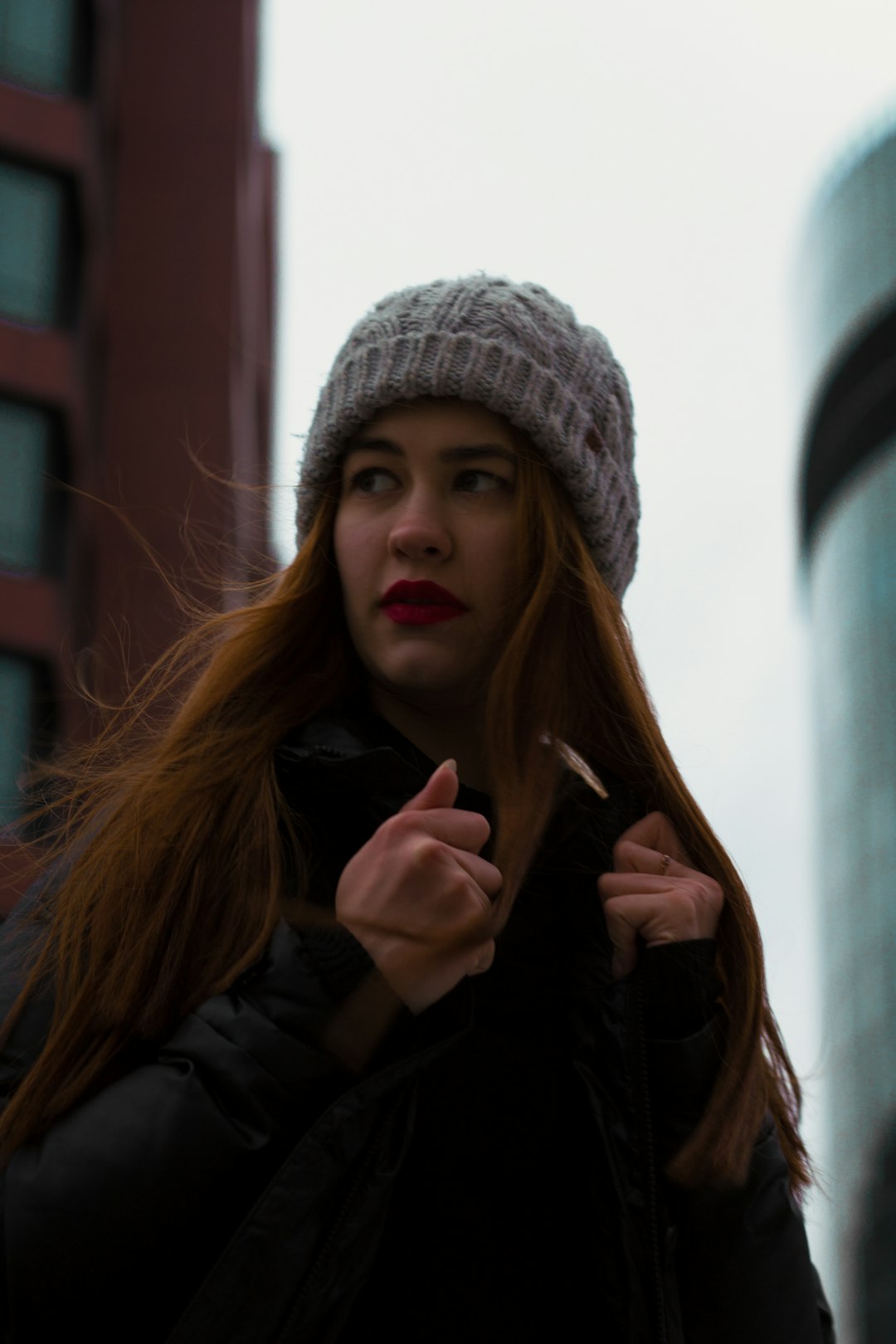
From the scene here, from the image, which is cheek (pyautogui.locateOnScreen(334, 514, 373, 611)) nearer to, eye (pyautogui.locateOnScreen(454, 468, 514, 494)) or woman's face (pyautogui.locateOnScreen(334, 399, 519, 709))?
woman's face (pyautogui.locateOnScreen(334, 399, 519, 709))

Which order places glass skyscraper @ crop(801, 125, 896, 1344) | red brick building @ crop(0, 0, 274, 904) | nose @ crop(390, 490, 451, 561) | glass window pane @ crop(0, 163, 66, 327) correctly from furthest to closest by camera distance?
1. glass skyscraper @ crop(801, 125, 896, 1344)
2. glass window pane @ crop(0, 163, 66, 327)
3. red brick building @ crop(0, 0, 274, 904)
4. nose @ crop(390, 490, 451, 561)

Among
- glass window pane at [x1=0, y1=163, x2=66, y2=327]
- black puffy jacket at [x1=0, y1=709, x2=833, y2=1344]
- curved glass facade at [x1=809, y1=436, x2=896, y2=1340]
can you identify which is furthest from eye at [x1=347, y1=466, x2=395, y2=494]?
curved glass facade at [x1=809, y1=436, x2=896, y2=1340]

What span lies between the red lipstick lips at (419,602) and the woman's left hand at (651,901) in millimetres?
434

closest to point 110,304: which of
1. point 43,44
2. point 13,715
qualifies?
point 43,44

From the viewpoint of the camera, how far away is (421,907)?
5.98 ft

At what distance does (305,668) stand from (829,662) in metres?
68.8

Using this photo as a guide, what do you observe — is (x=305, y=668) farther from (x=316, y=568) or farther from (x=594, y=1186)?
(x=594, y=1186)

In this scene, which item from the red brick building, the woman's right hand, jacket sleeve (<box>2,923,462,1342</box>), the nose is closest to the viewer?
jacket sleeve (<box>2,923,462,1342</box>)

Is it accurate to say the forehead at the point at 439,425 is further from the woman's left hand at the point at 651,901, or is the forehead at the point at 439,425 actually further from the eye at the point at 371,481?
the woman's left hand at the point at 651,901

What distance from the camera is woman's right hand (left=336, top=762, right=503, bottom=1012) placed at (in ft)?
5.97

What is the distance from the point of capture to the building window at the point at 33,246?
19.6 metres

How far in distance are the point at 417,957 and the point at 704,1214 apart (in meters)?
0.57

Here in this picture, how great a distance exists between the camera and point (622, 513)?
2738 mm

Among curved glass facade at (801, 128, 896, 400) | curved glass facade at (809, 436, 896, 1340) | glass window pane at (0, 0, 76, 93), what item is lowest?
curved glass facade at (809, 436, 896, 1340)
